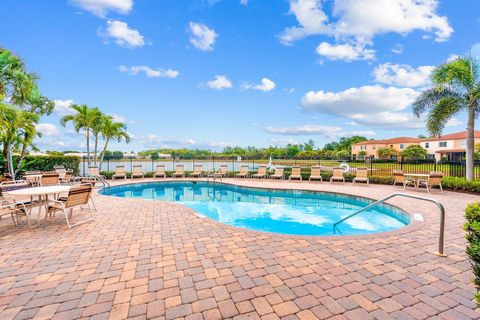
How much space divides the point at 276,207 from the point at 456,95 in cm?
898

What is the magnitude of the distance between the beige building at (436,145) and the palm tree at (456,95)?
64.0 ft

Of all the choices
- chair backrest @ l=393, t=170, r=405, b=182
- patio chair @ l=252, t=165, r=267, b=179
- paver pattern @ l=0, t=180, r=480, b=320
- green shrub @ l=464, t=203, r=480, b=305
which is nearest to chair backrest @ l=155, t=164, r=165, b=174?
patio chair @ l=252, t=165, r=267, b=179

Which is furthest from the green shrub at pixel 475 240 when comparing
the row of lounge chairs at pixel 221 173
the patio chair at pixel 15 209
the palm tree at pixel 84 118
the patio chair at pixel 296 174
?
the palm tree at pixel 84 118

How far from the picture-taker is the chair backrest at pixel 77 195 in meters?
4.73

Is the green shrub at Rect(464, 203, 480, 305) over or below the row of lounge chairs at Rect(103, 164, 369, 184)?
over

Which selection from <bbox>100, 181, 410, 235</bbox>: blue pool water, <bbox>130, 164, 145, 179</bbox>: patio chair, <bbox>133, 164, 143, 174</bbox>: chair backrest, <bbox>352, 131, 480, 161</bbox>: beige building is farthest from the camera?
<bbox>352, 131, 480, 161</bbox>: beige building

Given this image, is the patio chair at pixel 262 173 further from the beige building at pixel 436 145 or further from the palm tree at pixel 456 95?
the beige building at pixel 436 145

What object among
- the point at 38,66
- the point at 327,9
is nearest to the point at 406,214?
the point at 327,9

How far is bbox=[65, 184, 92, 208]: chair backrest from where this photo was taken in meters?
4.73

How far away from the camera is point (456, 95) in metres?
9.69

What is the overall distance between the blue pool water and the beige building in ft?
75.0

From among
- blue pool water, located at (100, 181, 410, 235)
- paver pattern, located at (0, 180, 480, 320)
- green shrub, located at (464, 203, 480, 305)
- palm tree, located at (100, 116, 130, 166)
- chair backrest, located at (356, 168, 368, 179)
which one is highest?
palm tree, located at (100, 116, 130, 166)

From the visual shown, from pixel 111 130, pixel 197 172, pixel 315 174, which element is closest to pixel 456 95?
pixel 315 174

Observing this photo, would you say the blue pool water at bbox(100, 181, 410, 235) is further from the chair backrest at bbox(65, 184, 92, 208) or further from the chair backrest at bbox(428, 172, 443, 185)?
the chair backrest at bbox(65, 184, 92, 208)
